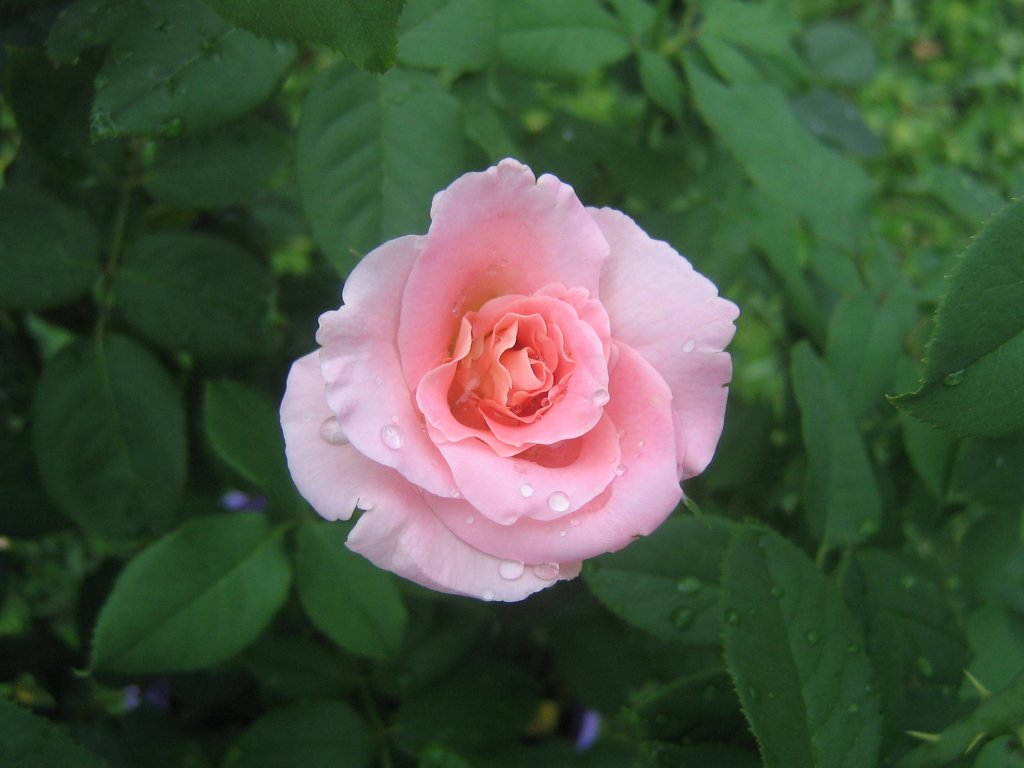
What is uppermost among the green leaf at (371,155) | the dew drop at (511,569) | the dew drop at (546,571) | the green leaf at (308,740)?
the green leaf at (371,155)

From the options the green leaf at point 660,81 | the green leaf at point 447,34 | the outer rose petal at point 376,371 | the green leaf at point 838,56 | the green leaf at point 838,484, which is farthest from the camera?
the green leaf at point 838,56

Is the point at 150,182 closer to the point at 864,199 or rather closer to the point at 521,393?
the point at 521,393

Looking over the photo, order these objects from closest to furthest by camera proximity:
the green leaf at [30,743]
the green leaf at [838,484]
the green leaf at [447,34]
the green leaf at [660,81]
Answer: the green leaf at [30,743] → the green leaf at [447,34] → the green leaf at [838,484] → the green leaf at [660,81]

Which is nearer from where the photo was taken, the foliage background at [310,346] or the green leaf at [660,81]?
the foliage background at [310,346]

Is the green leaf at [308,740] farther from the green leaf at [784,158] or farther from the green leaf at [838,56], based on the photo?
the green leaf at [838,56]

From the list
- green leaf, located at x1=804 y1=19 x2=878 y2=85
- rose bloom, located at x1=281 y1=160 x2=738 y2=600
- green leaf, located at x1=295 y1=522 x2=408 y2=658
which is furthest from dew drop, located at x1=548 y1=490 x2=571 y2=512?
green leaf, located at x1=804 y1=19 x2=878 y2=85

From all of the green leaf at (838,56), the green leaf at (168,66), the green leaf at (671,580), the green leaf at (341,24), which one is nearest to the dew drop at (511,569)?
the green leaf at (671,580)

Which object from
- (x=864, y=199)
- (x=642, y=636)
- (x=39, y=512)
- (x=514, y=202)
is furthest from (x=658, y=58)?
(x=39, y=512)
